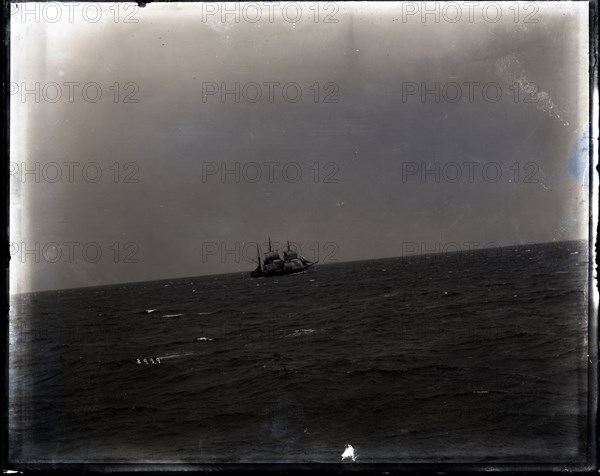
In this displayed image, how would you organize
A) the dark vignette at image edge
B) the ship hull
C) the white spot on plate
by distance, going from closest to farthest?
1. the dark vignette at image edge
2. the white spot on plate
3. the ship hull

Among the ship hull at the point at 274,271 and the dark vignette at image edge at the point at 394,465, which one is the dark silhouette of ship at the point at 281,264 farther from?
the dark vignette at image edge at the point at 394,465

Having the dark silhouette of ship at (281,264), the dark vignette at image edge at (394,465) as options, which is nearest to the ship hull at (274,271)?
the dark silhouette of ship at (281,264)

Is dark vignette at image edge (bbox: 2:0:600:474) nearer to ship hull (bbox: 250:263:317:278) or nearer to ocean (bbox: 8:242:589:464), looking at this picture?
ocean (bbox: 8:242:589:464)

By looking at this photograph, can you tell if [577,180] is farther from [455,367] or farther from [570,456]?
[570,456]

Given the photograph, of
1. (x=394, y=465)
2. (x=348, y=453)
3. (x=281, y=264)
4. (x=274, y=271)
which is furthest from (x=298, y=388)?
(x=281, y=264)

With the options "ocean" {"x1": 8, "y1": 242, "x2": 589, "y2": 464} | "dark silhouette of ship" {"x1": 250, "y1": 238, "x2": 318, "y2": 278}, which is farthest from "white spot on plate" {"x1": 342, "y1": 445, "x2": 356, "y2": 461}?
"dark silhouette of ship" {"x1": 250, "y1": 238, "x2": 318, "y2": 278}

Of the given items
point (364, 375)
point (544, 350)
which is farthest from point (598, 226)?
point (364, 375)

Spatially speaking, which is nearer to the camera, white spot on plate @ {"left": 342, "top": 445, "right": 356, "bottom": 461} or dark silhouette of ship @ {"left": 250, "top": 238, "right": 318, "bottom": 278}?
white spot on plate @ {"left": 342, "top": 445, "right": 356, "bottom": 461}
